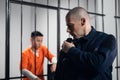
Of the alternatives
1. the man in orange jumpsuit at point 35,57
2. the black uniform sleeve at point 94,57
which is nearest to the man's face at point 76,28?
the black uniform sleeve at point 94,57

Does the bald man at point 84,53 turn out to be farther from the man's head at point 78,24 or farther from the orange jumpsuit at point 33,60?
the orange jumpsuit at point 33,60

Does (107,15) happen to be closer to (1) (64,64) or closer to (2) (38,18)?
(2) (38,18)

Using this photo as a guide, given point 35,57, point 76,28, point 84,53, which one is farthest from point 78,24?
point 35,57

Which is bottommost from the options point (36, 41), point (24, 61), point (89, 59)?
point (24, 61)

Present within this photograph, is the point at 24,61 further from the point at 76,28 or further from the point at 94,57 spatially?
the point at 94,57

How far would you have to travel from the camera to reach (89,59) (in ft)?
3.63

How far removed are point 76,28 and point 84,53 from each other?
0.19 metres

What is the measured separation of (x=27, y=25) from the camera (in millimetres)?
3689

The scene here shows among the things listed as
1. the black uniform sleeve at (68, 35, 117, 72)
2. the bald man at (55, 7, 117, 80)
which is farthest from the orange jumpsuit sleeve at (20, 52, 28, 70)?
the black uniform sleeve at (68, 35, 117, 72)

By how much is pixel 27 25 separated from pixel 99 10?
4.16ft

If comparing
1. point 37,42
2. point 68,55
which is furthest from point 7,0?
point 68,55

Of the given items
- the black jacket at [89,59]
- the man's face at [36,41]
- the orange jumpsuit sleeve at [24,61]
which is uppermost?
the man's face at [36,41]

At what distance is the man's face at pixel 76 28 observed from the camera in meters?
1.26

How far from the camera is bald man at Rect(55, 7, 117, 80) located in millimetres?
1117
